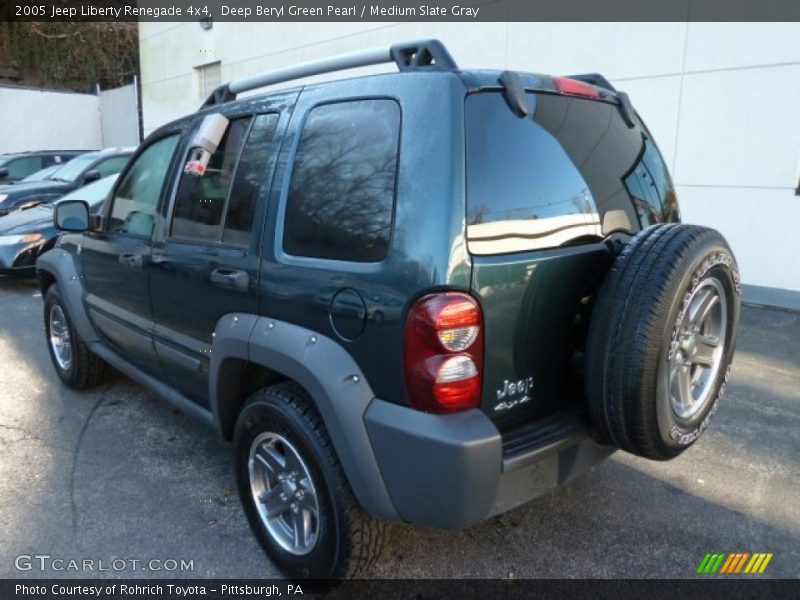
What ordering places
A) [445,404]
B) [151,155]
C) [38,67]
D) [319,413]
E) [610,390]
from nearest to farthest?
[445,404]
[610,390]
[319,413]
[151,155]
[38,67]

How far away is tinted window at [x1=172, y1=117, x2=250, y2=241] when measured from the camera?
270cm

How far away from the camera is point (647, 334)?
1984 mm

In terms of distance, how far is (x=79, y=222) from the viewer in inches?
144

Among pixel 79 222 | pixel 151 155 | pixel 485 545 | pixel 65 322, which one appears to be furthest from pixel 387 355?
pixel 65 322

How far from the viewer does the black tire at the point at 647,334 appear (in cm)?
200

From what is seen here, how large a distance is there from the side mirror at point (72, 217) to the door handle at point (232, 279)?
1560 mm

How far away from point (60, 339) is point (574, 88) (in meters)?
4.05

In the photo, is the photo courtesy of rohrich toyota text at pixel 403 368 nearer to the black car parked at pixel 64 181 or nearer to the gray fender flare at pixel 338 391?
the gray fender flare at pixel 338 391

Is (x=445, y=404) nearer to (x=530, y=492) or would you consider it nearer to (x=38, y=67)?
(x=530, y=492)

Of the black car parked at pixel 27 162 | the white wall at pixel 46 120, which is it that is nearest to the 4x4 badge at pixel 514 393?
the black car parked at pixel 27 162

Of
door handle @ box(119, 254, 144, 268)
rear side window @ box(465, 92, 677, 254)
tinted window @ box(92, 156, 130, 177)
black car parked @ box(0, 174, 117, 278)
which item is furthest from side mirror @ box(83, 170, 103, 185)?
rear side window @ box(465, 92, 677, 254)

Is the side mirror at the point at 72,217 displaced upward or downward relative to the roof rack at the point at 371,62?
downward

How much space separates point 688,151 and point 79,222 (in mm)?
6207

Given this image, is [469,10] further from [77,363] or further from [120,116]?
[120,116]
